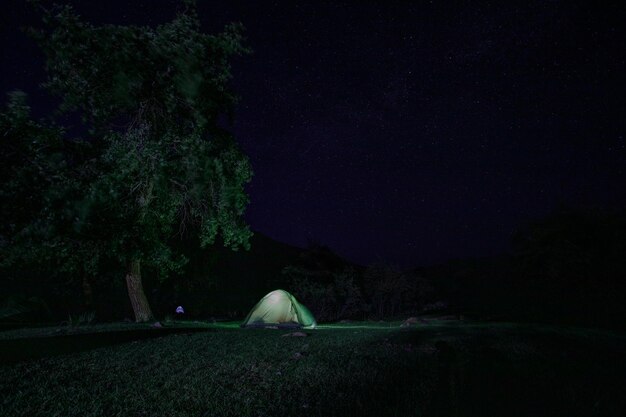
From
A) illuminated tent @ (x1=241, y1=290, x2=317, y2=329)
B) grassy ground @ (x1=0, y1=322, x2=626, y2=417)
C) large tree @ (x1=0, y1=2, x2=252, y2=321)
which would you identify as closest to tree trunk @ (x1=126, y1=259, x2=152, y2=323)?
large tree @ (x1=0, y1=2, x2=252, y2=321)

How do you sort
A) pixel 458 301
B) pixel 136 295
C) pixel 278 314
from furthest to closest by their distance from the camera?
pixel 458 301, pixel 278 314, pixel 136 295

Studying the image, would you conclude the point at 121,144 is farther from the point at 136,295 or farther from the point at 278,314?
the point at 278,314

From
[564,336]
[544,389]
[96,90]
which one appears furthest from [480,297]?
[96,90]

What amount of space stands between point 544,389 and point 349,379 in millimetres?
3791

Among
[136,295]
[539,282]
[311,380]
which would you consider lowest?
[311,380]

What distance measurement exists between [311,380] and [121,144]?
1062 cm

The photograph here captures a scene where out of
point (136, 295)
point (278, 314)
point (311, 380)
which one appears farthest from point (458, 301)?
point (311, 380)

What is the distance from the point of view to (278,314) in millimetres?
20172

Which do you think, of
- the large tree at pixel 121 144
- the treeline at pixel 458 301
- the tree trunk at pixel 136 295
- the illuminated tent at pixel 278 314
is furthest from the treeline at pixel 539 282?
A: the large tree at pixel 121 144

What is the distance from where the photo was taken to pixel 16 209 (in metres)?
9.59

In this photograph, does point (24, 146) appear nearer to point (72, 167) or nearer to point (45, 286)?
point (72, 167)

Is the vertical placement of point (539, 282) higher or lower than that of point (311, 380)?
higher

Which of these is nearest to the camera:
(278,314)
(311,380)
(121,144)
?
(311,380)

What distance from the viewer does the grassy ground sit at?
5.47 m
